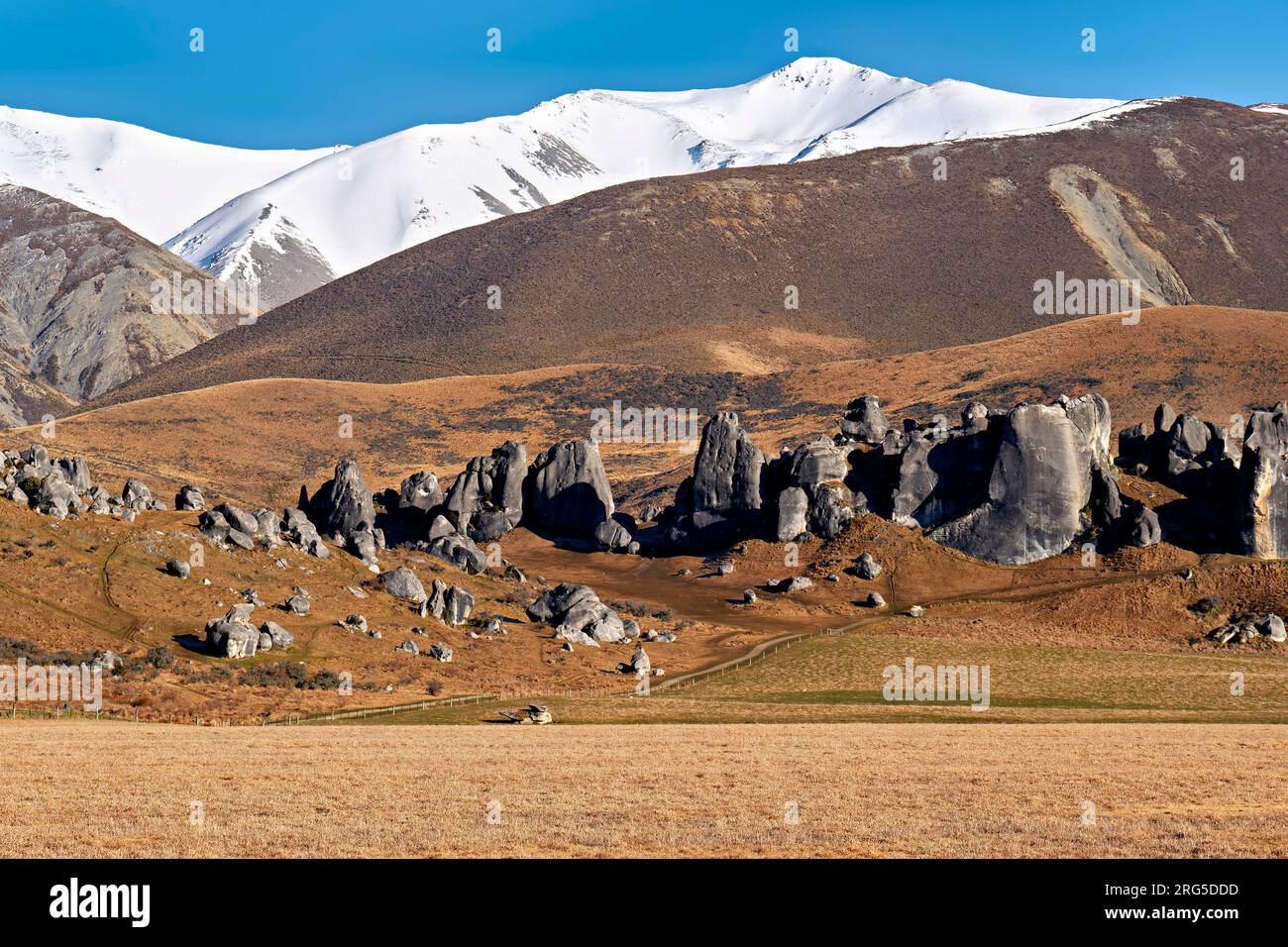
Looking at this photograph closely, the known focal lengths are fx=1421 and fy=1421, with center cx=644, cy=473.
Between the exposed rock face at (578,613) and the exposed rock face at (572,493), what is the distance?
83.4 ft

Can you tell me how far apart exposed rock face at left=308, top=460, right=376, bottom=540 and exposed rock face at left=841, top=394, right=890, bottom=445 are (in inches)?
1339

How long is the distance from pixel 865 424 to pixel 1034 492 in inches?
696

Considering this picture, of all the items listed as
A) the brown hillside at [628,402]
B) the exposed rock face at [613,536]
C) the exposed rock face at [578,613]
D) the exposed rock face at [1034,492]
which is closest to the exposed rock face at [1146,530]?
the exposed rock face at [1034,492]

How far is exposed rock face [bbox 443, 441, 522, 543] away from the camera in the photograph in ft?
332

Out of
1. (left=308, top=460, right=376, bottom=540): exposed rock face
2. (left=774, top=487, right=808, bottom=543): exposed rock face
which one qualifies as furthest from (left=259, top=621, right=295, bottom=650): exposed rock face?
(left=774, top=487, right=808, bottom=543): exposed rock face

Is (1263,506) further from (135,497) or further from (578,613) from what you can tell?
(135,497)

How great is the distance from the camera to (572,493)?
3989 inches

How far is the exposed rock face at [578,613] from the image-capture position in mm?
71875

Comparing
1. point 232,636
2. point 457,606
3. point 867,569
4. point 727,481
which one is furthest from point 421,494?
point 232,636

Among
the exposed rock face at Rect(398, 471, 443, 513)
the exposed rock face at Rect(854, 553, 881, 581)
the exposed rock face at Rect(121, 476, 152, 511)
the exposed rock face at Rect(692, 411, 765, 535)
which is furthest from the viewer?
the exposed rock face at Rect(398, 471, 443, 513)

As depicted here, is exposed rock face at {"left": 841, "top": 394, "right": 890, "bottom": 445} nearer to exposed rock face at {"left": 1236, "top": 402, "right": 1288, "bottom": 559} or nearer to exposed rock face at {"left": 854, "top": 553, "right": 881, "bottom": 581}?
exposed rock face at {"left": 854, "top": 553, "right": 881, "bottom": 581}
